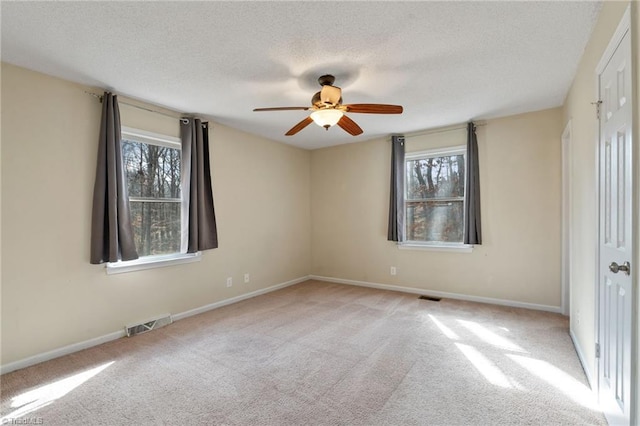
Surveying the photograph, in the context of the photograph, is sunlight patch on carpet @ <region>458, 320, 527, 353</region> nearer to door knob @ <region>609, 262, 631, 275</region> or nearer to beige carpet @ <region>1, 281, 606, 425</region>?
beige carpet @ <region>1, 281, 606, 425</region>

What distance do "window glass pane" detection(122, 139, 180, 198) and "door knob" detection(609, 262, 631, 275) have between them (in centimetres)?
398

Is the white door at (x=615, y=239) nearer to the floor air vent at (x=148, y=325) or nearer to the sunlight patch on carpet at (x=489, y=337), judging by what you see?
the sunlight patch on carpet at (x=489, y=337)

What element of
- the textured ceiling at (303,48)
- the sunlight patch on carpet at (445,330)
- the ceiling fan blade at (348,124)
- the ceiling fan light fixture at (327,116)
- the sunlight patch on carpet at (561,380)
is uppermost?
the textured ceiling at (303,48)

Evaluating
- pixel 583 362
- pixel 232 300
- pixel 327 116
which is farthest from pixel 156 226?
pixel 583 362

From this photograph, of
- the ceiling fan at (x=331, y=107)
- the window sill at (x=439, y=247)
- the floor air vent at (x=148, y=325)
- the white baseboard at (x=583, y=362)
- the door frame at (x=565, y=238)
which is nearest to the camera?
the white baseboard at (x=583, y=362)

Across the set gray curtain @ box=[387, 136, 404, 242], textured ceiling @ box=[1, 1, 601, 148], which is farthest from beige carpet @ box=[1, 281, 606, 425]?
textured ceiling @ box=[1, 1, 601, 148]

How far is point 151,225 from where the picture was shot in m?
3.48

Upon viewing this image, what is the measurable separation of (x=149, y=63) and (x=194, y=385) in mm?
2588

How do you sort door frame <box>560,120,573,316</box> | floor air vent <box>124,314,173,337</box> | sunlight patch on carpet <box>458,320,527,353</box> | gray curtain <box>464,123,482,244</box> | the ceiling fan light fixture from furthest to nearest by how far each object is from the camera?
gray curtain <box>464,123,482,244</box>
door frame <box>560,120,573,316</box>
floor air vent <box>124,314,173,337</box>
sunlight patch on carpet <box>458,320,527,353</box>
the ceiling fan light fixture

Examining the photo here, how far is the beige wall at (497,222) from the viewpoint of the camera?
12.3 feet

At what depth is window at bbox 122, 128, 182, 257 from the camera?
332cm

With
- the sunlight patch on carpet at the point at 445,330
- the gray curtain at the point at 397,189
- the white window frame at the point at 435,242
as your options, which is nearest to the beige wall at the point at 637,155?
the sunlight patch on carpet at the point at 445,330

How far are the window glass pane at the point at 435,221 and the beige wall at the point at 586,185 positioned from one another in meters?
1.56

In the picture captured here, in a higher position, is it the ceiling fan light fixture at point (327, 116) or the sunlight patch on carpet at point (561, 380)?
the ceiling fan light fixture at point (327, 116)
